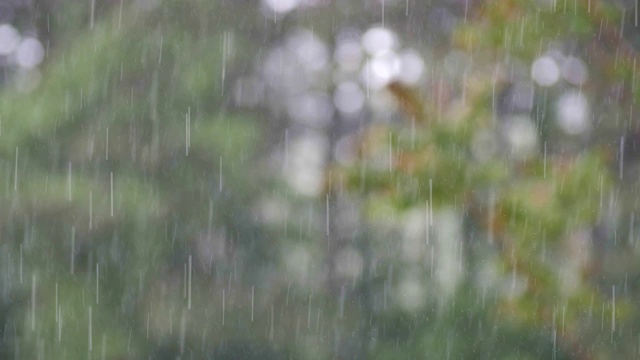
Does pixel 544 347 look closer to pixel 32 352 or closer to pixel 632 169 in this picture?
pixel 632 169

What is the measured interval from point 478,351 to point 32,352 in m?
1.72

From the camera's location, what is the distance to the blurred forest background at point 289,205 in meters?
2.07

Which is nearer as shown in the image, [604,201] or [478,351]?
[604,201]

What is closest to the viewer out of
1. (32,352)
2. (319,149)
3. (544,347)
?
(544,347)

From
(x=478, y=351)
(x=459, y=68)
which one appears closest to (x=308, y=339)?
(x=478, y=351)

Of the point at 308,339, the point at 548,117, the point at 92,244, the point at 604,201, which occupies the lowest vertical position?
the point at 308,339

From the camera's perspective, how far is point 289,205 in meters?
4.14

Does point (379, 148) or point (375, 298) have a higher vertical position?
point (379, 148)

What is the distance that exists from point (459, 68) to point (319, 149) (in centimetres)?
348

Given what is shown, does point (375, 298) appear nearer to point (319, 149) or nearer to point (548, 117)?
point (548, 117)

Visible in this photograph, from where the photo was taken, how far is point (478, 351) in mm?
3387

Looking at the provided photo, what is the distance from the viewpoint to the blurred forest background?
2.07 meters

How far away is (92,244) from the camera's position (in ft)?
12.1

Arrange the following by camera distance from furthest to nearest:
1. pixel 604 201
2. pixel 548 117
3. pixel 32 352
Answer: pixel 548 117 < pixel 32 352 < pixel 604 201
